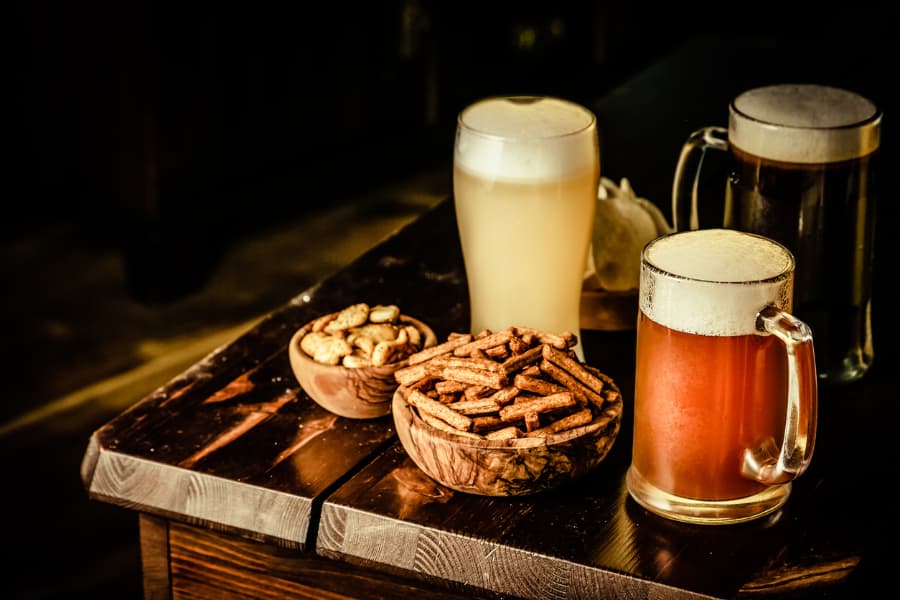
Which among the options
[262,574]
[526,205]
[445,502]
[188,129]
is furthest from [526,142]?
[188,129]

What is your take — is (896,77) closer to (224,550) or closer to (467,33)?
(224,550)

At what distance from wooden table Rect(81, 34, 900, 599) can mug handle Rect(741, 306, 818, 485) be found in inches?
2.5

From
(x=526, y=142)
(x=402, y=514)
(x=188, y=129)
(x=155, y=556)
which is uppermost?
(x=526, y=142)

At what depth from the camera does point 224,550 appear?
112cm

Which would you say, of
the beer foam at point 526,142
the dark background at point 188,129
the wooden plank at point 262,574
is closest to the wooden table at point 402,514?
the wooden plank at point 262,574

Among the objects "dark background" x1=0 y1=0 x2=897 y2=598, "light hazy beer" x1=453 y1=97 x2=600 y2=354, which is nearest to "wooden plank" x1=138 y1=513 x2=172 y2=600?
"light hazy beer" x1=453 y1=97 x2=600 y2=354

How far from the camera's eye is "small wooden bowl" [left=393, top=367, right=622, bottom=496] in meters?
0.97

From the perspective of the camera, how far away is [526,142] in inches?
45.4

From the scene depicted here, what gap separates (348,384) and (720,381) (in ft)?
1.17

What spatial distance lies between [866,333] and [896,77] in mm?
1371

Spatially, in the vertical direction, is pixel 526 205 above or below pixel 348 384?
above

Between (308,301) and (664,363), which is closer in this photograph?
(664,363)

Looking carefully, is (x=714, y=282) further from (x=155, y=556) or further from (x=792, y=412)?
(x=155, y=556)

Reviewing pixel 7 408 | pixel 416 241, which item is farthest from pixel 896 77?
pixel 7 408
